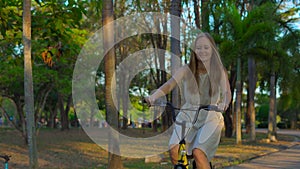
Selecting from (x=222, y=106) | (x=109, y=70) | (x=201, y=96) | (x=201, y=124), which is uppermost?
(x=109, y=70)

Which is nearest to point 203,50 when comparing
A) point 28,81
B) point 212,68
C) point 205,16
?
point 212,68

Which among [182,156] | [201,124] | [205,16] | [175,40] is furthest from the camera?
[205,16]

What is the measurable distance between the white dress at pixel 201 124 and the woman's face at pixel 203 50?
7.1 inches

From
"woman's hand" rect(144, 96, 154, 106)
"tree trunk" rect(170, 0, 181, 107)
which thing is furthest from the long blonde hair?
"tree trunk" rect(170, 0, 181, 107)

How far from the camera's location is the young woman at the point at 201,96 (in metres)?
4.09

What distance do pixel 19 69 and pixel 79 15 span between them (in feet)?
38.3

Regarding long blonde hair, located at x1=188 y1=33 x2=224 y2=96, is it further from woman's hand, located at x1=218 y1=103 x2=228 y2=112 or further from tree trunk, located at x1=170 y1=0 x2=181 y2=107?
tree trunk, located at x1=170 y1=0 x2=181 y2=107

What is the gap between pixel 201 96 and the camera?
432cm

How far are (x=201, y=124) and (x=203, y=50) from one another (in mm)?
738

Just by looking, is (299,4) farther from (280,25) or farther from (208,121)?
(208,121)

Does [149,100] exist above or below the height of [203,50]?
below

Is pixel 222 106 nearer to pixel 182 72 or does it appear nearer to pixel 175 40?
pixel 182 72

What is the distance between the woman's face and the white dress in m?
0.18

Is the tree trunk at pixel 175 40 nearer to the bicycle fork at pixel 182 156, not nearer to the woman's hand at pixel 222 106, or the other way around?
the woman's hand at pixel 222 106
